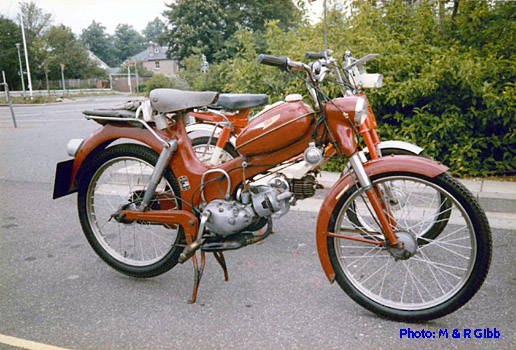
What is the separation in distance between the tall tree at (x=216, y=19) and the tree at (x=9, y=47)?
1112 cm

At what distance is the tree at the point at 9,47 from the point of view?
68.1 feet

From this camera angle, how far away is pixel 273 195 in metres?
2.89

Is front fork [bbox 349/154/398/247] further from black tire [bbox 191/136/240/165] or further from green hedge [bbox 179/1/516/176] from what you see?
green hedge [bbox 179/1/516/176]

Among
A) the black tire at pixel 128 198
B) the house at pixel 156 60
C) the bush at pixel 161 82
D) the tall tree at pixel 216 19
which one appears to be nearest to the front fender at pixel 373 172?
the black tire at pixel 128 198

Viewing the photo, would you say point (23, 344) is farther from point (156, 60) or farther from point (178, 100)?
point (156, 60)

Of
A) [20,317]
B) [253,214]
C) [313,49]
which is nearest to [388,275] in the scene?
[253,214]

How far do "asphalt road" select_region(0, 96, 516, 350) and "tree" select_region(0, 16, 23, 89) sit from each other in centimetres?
1862

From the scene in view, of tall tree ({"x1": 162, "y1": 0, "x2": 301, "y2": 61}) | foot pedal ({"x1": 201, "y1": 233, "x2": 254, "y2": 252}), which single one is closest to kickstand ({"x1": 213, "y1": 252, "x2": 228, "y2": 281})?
foot pedal ({"x1": 201, "y1": 233, "x2": 254, "y2": 252})

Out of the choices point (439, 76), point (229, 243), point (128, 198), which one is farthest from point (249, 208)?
point (439, 76)

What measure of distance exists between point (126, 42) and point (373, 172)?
320ft

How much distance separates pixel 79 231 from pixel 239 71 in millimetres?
3653

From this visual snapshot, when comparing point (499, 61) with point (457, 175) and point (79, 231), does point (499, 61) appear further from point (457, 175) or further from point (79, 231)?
point (79, 231)

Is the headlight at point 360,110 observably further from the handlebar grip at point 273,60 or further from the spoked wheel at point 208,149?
the spoked wheel at point 208,149

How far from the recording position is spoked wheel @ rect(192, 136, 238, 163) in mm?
4336
